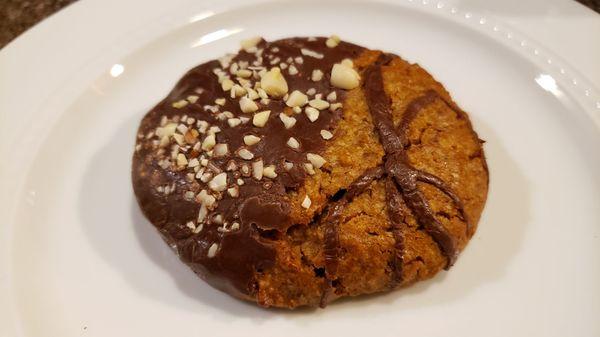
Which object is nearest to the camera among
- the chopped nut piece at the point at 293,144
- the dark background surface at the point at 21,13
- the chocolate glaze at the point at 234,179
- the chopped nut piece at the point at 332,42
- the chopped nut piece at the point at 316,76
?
the chocolate glaze at the point at 234,179

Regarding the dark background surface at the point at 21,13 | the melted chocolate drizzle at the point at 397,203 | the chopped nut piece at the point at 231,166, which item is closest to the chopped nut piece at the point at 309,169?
the melted chocolate drizzle at the point at 397,203

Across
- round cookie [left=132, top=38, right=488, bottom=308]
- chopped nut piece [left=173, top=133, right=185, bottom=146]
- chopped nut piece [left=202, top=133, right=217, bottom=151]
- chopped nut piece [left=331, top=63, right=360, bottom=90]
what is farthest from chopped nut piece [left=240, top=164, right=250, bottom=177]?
chopped nut piece [left=331, top=63, right=360, bottom=90]

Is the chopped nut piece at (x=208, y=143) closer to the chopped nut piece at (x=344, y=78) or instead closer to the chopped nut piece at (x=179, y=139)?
the chopped nut piece at (x=179, y=139)

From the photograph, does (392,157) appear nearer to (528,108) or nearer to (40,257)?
(528,108)

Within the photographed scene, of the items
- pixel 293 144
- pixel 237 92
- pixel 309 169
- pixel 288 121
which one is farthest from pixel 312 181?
pixel 237 92

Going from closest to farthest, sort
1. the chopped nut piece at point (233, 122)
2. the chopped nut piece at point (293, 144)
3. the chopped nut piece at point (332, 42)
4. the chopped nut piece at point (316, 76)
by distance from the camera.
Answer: the chopped nut piece at point (293, 144) < the chopped nut piece at point (233, 122) < the chopped nut piece at point (316, 76) < the chopped nut piece at point (332, 42)

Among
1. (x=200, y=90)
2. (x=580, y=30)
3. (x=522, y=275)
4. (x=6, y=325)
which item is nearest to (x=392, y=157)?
(x=522, y=275)

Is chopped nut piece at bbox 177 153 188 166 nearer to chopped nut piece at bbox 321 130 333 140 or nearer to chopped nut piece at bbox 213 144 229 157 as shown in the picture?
chopped nut piece at bbox 213 144 229 157
